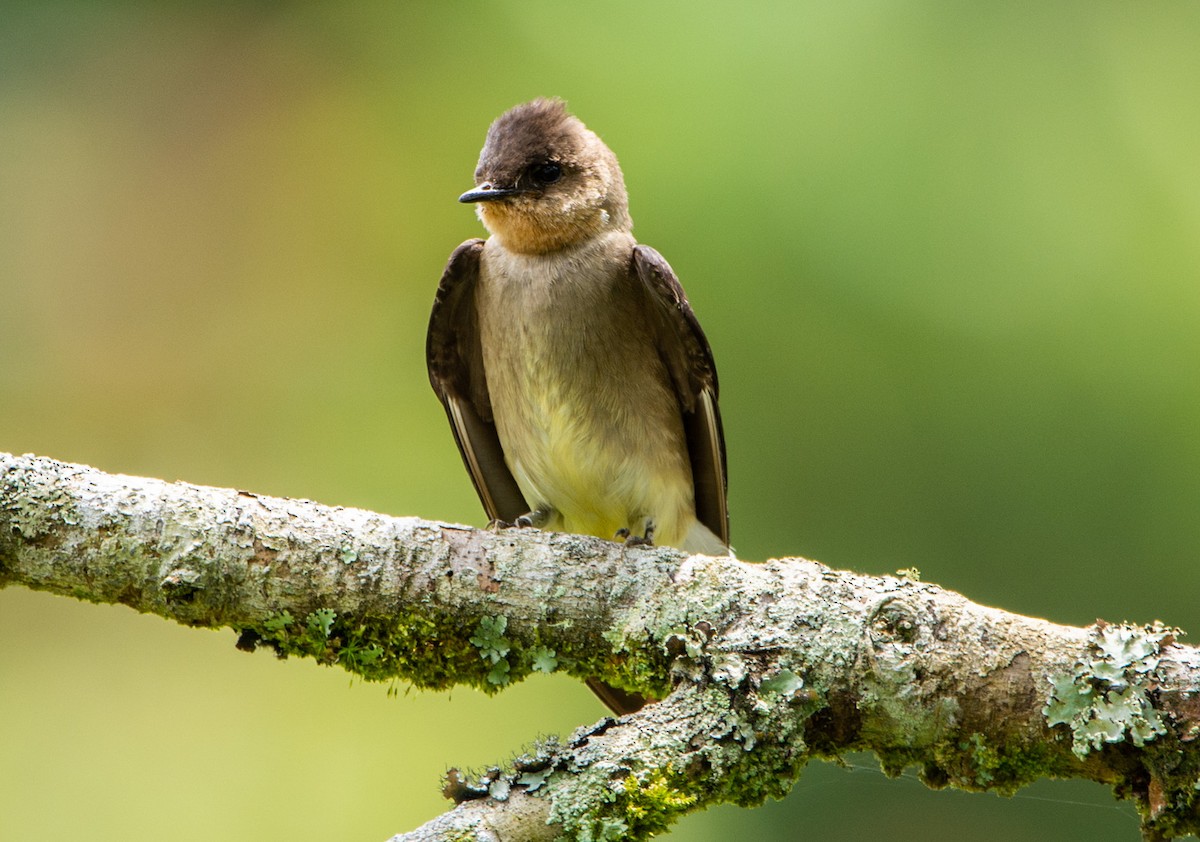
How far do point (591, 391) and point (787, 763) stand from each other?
91.9 inches

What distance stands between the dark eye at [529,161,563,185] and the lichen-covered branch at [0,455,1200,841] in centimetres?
220

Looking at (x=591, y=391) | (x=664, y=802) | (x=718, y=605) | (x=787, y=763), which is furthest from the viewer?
(x=591, y=391)

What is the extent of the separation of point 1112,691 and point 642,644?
1.15 m

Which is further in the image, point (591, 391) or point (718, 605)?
point (591, 391)

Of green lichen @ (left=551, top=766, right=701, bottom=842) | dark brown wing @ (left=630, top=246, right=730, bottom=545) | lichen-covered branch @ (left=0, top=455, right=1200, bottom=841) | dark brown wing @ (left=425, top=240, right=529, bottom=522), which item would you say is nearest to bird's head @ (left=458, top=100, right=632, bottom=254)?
dark brown wing @ (left=425, top=240, right=529, bottom=522)

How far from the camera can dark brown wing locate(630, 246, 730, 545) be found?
495 cm

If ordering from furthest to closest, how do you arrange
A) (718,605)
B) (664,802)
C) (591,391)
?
(591,391) → (718,605) → (664,802)

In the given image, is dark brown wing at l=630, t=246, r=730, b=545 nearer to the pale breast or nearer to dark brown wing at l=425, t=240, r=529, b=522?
the pale breast

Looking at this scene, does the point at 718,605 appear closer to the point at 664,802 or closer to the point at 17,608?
the point at 664,802

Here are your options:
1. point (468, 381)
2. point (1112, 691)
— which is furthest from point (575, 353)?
point (1112, 691)

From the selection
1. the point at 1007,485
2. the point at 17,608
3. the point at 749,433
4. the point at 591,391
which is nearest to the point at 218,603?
the point at 591,391

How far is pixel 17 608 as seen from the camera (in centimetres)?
704

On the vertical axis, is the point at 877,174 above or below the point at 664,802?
above

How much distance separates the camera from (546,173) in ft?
17.5
